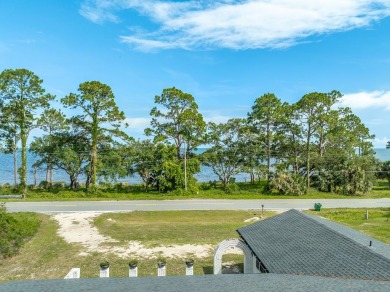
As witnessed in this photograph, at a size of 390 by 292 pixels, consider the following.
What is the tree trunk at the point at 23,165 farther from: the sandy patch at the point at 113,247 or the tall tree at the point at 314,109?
the tall tree at the point at 314,109

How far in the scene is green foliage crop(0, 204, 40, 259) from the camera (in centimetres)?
1803

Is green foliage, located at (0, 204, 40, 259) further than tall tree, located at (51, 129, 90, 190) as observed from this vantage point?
No

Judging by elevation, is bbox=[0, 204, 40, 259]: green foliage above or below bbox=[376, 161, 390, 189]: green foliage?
below

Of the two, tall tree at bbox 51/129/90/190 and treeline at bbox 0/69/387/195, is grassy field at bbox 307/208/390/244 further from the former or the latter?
tall tree at bbox 51/129/90/190

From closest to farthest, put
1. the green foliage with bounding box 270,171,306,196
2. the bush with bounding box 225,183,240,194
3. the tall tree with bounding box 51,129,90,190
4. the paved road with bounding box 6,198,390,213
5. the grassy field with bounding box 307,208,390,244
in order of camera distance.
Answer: the grassy field with bounding box 307,208,390,244 < the paved road with bounding box 6,198,390,213 < the tall tree with bounding box 51,129,90,190 < the green foliage with bounding box 270,171,306,196 < the bush with bounding box 225,183,240,194

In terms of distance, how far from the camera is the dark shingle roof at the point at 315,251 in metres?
9.75

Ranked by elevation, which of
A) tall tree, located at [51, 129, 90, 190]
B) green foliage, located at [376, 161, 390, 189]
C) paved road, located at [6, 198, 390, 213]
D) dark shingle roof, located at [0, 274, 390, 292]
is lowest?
paved road, located at [6, 198, 390, 213]

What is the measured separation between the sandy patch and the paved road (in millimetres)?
7231

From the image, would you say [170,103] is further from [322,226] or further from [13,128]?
[322,226]

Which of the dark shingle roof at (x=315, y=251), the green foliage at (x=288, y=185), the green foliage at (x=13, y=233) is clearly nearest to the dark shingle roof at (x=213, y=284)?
the dark shingle roof at (x=315, y=251)

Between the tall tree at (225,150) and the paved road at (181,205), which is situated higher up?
the tall tree at (225,150)

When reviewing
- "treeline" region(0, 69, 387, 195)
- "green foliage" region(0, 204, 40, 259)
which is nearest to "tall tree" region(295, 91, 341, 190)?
"treeline" region(0, 69, 387, 195)

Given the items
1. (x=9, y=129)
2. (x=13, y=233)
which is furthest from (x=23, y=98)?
(x=13, y=233)

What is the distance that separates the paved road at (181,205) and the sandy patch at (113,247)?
723cm
